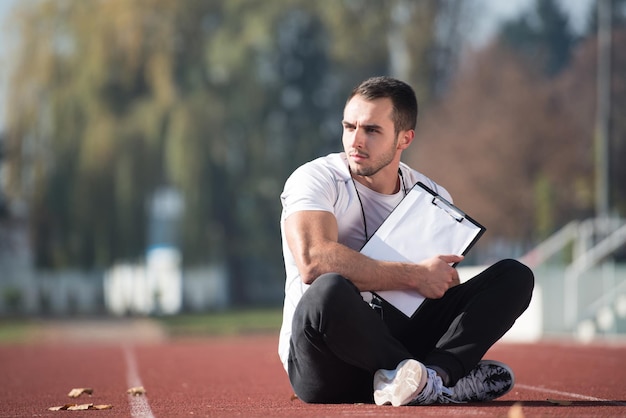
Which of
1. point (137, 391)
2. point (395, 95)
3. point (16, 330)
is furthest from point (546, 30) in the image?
point (395, 95)

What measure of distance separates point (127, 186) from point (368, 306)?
28.7 m

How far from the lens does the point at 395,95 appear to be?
19.8 ft

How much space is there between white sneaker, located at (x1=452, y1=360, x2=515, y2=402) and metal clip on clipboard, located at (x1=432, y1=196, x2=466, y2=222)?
28.1 inches

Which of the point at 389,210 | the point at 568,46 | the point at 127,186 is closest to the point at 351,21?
the point at 127,186

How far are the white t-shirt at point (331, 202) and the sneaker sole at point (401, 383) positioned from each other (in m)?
0.57

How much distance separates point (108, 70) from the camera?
34906mm

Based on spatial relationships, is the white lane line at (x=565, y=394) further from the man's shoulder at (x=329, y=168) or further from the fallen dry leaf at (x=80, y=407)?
the fallen dry leaf at (x=80, y=407)

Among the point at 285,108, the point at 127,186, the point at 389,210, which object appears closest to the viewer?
the point at 389,210

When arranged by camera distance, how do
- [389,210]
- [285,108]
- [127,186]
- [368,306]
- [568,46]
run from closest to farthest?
1. [368,306]
2. [389,210]
3. [127,186]
4. [285,108]
5. [568,46]

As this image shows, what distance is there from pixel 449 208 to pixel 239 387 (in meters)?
3.19

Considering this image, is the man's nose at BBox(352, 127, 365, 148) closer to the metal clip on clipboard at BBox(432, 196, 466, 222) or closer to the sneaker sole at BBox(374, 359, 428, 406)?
the metal clip on clipboard at BBox(432, 196, 466, 222)

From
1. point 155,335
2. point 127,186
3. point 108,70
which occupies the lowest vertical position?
point 155,335

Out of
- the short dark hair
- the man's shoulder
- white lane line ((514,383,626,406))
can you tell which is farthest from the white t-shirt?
white lane line ((514,383,626,406))

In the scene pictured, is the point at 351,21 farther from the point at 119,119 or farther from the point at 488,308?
the point at 488,308
